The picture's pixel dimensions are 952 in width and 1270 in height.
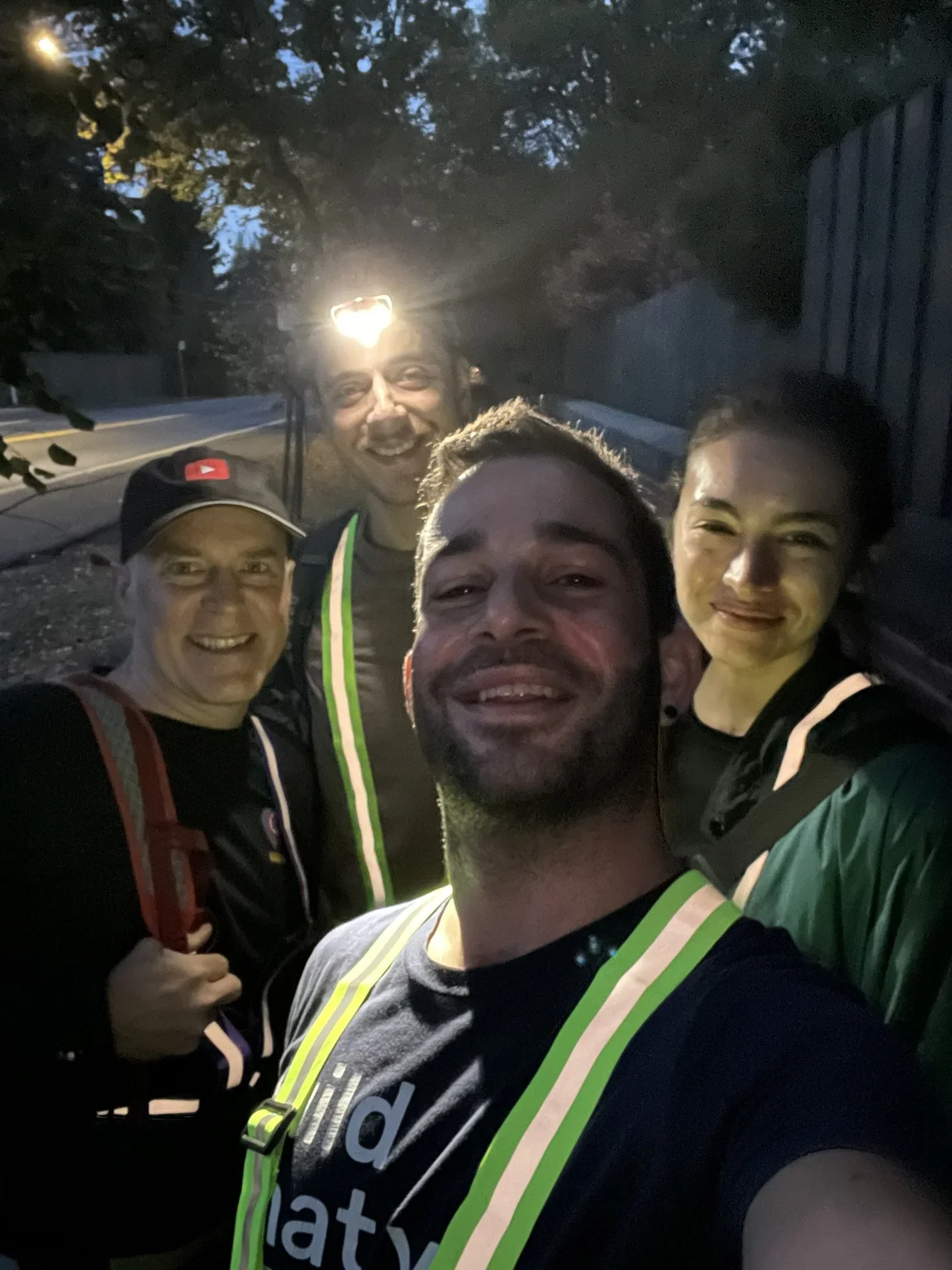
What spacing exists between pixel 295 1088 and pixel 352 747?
0.88 meters

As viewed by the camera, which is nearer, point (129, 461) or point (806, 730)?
point (806, 730)

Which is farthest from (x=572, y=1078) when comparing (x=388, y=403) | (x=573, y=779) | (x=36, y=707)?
(x=388, y=403)

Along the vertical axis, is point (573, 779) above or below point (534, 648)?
below

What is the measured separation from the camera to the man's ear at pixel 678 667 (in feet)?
5.08

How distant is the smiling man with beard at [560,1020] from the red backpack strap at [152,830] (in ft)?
0.91

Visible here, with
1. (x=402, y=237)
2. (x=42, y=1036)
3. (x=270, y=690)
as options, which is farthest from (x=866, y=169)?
(x=402, y=237)

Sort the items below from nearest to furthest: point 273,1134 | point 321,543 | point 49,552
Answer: point 273,1134, point 321,543, point 49,552

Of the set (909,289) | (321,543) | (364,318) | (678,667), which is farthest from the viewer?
(909,289)

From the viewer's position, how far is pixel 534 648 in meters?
1.46

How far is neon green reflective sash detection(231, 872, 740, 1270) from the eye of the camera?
1.05 meters

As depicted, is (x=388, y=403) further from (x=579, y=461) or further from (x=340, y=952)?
(x=340, y=952)

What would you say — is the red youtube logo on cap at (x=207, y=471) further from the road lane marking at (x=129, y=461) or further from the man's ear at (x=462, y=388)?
the man's ear at (x=462, y=388)

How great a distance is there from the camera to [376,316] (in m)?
2.59

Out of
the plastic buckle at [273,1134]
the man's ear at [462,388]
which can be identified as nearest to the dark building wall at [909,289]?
the man's ear at [462,388]
